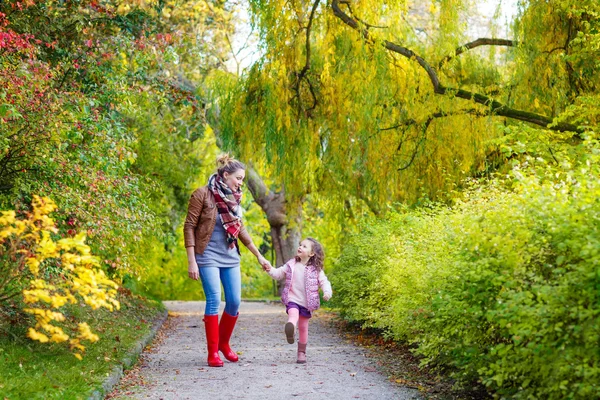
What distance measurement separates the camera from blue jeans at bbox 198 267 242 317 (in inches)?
305

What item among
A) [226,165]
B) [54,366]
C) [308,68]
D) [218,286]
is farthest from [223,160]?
[308,68]

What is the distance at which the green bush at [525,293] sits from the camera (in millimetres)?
4246

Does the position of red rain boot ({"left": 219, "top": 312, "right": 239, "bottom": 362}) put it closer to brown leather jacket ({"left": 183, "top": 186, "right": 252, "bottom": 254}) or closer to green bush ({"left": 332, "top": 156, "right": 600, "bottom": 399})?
brown leather jacket ({"left": 183, "top": 186, "right": 252, "bottom": 254})

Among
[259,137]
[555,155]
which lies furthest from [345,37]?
[555,155]

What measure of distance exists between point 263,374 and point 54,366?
75.2 inches

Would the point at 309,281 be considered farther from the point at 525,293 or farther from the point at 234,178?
the point at 525,293

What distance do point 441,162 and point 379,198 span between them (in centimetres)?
140

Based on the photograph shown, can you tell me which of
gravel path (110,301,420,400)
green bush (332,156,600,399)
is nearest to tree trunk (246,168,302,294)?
gravel path (110,301,420,400)

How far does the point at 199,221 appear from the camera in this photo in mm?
7867

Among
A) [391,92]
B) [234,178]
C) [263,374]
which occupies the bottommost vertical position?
[263,374]

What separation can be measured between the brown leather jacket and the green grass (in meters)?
1.35

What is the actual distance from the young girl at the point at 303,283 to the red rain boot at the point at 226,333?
588mm

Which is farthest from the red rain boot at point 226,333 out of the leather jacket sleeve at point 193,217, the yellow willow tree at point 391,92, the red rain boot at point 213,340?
the yellow willow tree at point 391,92

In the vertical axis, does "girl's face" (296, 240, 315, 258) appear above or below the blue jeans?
above
